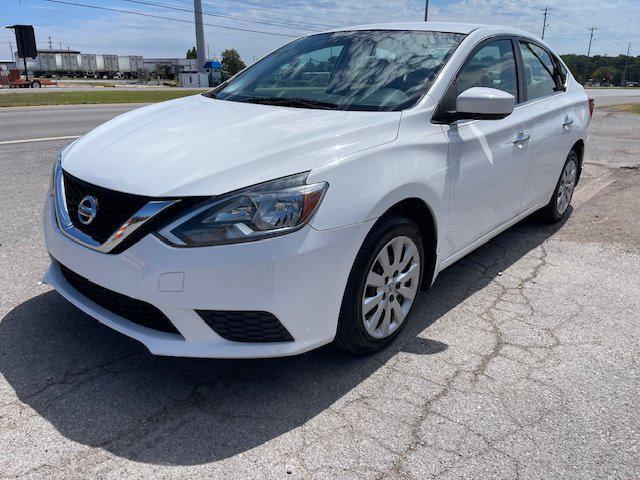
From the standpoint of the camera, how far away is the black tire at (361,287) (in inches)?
103

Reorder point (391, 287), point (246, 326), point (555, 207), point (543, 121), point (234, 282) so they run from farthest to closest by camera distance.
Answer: point (555, 207), point (543, 121), point (391, 287), point (246, 326), point (234, 282)

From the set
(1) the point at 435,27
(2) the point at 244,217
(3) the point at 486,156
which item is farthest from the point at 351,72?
(2) the point at 244,217

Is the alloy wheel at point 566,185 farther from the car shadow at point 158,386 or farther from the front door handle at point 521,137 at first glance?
the car shadow at point 158,386

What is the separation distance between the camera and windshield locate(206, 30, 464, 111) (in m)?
3.22

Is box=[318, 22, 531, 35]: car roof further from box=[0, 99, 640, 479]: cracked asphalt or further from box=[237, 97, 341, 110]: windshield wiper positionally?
box=[0, 99, 640, 479]: cracked asphalt

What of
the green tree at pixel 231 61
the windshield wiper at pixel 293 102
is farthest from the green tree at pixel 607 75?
the windshield wiper at pixel 293 102

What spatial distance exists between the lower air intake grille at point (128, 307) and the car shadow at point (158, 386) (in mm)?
342

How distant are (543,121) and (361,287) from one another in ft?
8.17

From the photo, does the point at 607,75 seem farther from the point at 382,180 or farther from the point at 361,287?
the point at 361,287

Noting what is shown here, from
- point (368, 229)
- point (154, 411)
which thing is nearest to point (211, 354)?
point (154, 411)

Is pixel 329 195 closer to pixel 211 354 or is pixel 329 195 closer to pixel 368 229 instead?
pixel 368 229

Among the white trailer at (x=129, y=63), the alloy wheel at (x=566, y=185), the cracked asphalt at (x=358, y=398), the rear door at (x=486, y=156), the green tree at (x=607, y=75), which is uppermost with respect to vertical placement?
the rear door at (x=486, y=156)

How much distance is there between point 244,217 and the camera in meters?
2.29

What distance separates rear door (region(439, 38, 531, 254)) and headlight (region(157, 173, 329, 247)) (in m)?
1.19
